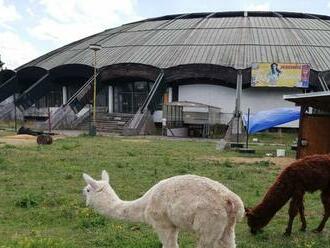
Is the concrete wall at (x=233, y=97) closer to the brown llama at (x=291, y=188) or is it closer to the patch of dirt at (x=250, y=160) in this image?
the patch of dirt at (x=250, y=160)

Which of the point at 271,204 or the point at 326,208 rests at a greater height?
the point at 271,204

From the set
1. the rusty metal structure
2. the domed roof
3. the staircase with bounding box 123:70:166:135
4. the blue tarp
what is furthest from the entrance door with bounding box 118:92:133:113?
the rusty metal structure

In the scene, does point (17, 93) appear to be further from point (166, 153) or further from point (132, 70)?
point (166, 153)

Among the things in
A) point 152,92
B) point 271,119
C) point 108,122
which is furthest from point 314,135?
point 108,122

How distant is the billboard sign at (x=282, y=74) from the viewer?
190 ft

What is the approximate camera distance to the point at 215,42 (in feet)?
226

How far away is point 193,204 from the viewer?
7.86m

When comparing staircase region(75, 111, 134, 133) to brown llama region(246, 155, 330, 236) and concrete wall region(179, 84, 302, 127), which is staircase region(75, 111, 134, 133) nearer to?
concrete wall region(179, 84, 302, 127)

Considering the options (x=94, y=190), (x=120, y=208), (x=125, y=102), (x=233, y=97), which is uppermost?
(x=233, y=97)

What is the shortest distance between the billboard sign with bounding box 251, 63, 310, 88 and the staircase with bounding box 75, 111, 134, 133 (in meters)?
15.0

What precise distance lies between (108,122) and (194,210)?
171 feet

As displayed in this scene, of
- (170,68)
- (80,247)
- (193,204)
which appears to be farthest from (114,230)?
(170,68)

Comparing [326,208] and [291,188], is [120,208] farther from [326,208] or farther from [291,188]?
[326,208]

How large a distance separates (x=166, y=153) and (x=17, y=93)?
2108 inches
